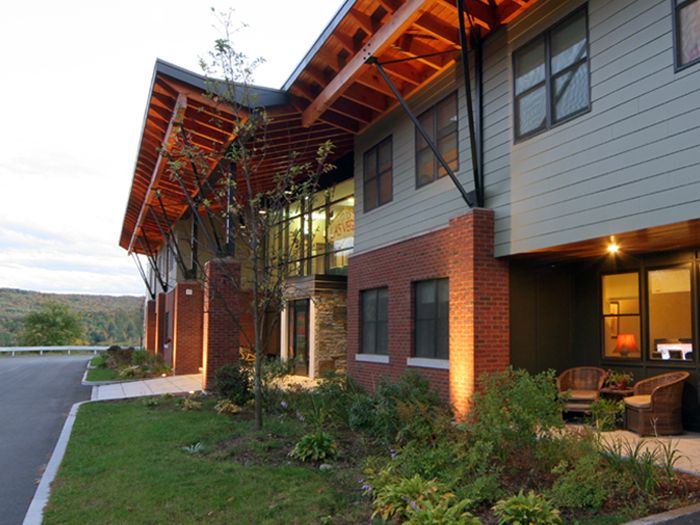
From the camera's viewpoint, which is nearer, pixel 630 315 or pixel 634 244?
pixel 634 244

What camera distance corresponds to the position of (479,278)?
988 centimetres

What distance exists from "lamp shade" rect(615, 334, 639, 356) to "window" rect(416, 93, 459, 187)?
4.09 metres

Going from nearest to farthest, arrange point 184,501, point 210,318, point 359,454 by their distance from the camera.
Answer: point 184,501 < point 359,454 < point 210,318

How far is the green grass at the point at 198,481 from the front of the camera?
565 cm

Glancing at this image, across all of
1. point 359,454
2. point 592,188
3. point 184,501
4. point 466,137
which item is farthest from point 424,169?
point 184,501

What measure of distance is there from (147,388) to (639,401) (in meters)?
13.4

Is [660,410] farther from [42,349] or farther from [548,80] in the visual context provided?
[42,349]

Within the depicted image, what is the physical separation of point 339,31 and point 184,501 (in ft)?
27.8

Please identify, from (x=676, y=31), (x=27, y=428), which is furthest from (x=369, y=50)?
(x=27, y=428)

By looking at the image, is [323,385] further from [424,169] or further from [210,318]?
[210,318]

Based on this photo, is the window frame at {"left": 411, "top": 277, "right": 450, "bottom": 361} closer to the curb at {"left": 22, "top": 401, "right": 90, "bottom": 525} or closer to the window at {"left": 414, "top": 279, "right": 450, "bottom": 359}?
the window at {"left": 414, "top": 279, "right": 450, "bottom": 359}

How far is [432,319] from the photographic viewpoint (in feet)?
37.9

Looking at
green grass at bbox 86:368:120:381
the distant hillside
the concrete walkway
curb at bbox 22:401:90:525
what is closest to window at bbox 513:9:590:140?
curb at bbox 22:401:90:525

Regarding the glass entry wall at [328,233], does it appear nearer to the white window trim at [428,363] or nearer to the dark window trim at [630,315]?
the white window trim at [428,363]
